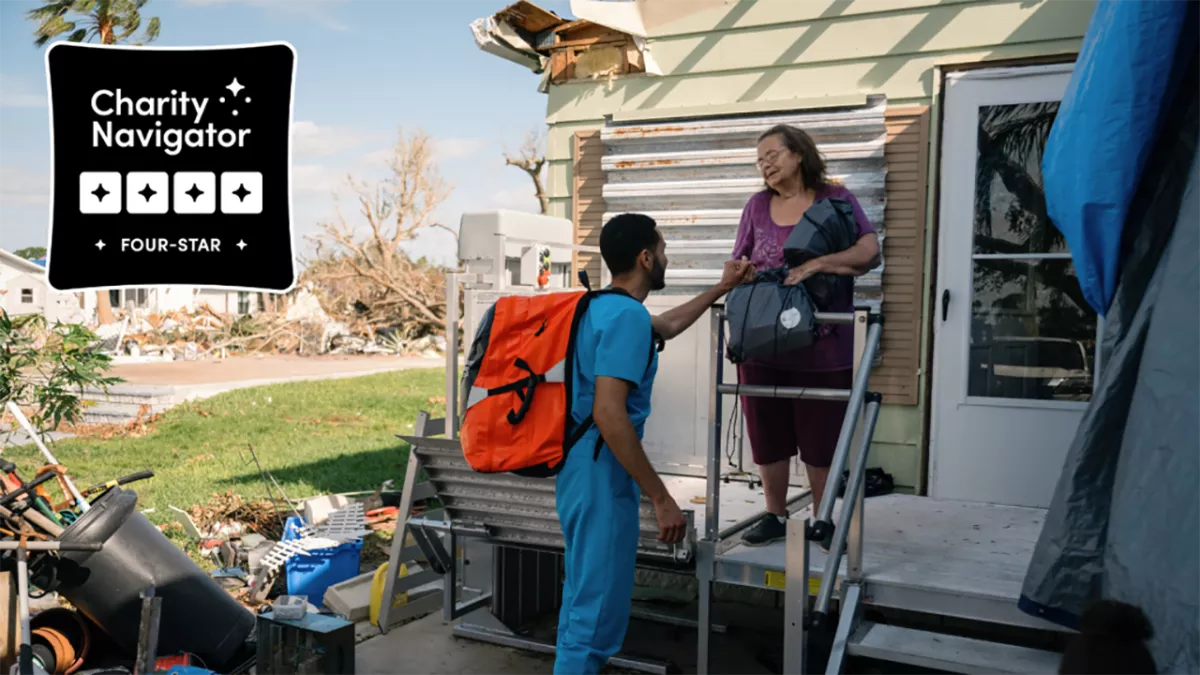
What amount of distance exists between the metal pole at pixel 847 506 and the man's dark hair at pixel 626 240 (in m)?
1.00

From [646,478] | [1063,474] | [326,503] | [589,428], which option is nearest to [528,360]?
[589,428]

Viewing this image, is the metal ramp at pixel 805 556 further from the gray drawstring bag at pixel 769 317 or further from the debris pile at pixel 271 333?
the debris pile at pixel 271 333

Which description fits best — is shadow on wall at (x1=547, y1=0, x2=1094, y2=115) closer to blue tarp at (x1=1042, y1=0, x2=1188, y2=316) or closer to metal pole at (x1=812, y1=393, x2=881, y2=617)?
blue tarp at (x1=1042, y1=0, x2=1188, y2=316)

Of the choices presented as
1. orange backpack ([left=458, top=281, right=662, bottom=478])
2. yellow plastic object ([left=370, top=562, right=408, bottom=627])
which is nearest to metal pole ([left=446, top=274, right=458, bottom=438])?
yellow plastic object ([left=370, top=562, right=408, bottom=627])

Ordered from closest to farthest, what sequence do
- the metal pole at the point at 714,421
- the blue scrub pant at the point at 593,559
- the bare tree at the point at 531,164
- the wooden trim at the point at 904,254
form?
1. the blue scrub pant at the point at 593,559
2. the metal pole at the point at 714,421
3. the wooden trim at the point at 904,254
4. the bare tree at the point at 531,164

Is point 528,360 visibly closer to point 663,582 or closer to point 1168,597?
point 1168,597

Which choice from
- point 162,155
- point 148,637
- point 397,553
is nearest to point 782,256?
point 397,553

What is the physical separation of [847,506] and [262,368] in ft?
58.5

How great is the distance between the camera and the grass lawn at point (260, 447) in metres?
8.38

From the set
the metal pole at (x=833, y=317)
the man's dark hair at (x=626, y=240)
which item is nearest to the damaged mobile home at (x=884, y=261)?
the metal pole at (x=833, y=317)

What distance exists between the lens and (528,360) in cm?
313

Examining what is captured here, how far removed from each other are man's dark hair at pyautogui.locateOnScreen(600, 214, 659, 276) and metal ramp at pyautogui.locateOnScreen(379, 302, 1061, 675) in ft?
2.15

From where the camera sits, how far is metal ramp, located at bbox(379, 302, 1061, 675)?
3248 mm

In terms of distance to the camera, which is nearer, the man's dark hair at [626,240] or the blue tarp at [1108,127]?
the blue tarp at [1108,127]
